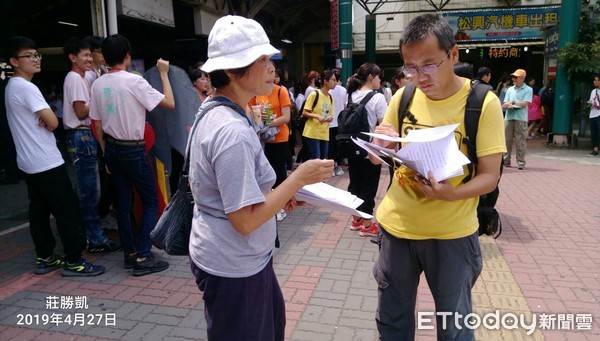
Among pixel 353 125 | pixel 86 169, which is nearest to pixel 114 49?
pixel 86 169

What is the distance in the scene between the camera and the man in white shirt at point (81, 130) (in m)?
3.97

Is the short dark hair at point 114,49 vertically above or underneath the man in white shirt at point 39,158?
above

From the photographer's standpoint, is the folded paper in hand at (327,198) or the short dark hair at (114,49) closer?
the folded paper in hand at (327,198)

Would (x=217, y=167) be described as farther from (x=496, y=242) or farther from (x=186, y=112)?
(x=496, y=242)

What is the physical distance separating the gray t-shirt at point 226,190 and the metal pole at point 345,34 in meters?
10.4

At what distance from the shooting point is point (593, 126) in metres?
9.92

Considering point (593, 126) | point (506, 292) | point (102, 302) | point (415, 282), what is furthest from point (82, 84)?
point (593, 126)

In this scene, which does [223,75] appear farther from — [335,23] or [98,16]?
[335,23]

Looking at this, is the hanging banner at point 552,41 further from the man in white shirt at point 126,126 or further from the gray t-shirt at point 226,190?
the gray t-shirt at point 226,190

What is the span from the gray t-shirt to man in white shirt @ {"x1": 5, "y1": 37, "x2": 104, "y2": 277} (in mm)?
2447

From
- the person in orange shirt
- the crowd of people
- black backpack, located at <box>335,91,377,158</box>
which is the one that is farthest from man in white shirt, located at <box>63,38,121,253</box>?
black backpack, located at <box>335,91,377,158</box>

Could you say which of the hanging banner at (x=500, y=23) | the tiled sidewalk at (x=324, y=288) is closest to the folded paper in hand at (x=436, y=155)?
the tiled sidewalk at (x=324, y=288)

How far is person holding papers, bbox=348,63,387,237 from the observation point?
4625 mm

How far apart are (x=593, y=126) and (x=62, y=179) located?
1052 cm
